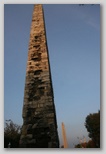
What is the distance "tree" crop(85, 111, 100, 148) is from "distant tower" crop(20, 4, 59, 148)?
0.67 metres

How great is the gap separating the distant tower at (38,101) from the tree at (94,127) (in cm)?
67

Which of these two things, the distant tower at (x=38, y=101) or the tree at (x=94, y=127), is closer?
the distant tower at (x=38, y=101)

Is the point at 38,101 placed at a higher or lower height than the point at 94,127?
higher

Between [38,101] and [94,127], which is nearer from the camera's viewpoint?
[38,101]

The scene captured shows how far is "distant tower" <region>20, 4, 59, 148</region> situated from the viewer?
3887 mm

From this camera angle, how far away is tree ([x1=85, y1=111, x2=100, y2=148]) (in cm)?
412

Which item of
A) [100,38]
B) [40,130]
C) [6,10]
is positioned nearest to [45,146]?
[40,130]

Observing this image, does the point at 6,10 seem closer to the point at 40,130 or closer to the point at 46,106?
the point at 46,106

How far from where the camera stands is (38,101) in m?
4.07

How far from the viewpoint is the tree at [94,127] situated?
13.5 feet

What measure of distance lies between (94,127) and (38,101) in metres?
1.09

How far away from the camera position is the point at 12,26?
4594 millimetres

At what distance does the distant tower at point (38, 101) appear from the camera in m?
3.89

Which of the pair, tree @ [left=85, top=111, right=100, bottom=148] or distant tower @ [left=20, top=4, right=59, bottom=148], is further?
tree @ [left=85, top=111, right=100, bottom=148]
